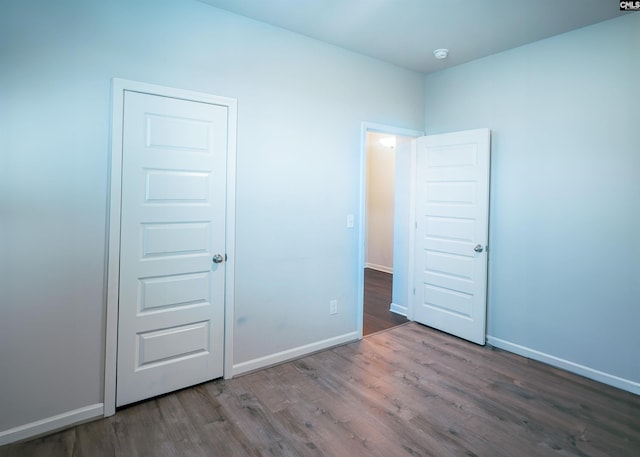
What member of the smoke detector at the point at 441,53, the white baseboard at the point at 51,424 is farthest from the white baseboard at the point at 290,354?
the smoke detector at the point at 441,53

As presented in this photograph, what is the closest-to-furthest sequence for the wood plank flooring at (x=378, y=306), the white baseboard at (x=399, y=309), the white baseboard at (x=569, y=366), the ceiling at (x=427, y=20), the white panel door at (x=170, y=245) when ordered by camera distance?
1. the white panel door at (x=170, y=245)
2. the ceiling at (x=427, y=20)
3. the white baseboard at (x=569, y=366)
4. the wood plank flooring at (x=378, y=306)
5. the white baseboard at (x=399, y=309)

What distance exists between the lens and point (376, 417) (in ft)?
7.36

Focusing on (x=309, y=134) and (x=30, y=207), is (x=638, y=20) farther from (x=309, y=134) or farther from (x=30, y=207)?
(x=30, y=207)

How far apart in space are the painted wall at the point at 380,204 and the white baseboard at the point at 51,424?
5.44 m

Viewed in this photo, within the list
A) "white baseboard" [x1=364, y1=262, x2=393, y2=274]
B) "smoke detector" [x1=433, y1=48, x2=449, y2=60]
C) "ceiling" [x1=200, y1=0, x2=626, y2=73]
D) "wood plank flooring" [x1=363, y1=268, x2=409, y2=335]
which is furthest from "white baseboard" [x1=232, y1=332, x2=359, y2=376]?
"white baseboard" [x1=364, y1=262, x2=393, y2=274]

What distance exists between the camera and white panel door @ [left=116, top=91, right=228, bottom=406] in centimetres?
228

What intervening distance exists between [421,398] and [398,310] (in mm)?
1839

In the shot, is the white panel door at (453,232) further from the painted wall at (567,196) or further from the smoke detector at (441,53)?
the smoke detector at (441,53)

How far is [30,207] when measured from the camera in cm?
197

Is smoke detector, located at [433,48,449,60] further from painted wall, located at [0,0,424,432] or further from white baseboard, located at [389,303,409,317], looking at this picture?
white baseboard, located at [389,303,409,317]

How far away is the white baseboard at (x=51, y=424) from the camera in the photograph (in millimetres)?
1960

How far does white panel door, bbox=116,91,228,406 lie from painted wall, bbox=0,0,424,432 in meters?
0.14

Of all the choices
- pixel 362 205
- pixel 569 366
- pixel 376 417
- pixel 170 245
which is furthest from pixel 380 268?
pixel 170 245

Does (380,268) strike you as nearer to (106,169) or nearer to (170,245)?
(170,245)
